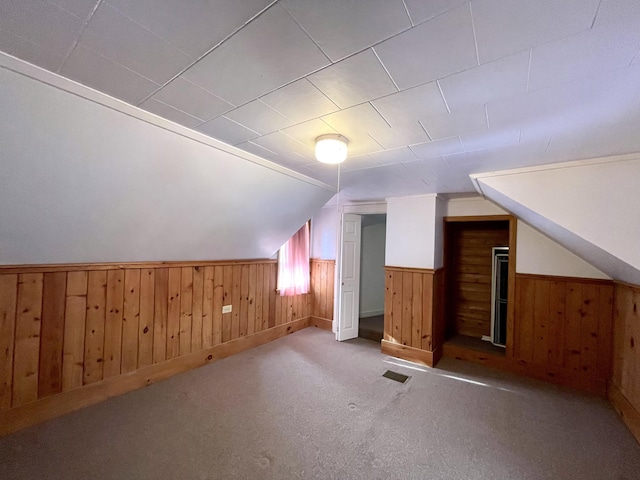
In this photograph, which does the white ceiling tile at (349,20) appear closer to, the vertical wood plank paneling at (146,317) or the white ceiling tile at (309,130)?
the white ceiling tile at (309,130)

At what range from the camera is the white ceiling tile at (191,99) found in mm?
1227

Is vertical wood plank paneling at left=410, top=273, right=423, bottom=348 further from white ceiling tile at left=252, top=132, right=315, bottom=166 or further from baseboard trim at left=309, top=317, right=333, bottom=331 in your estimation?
white ceiling tile at left=252, top=132, right=315, bottom=166

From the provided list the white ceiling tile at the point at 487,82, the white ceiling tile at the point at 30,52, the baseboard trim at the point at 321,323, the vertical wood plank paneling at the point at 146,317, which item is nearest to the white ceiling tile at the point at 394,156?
the white ceiling tile at the point at 487,82

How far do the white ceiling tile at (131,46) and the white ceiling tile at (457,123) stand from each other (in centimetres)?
129

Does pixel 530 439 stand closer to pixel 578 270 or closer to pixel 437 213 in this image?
pixel 578 270

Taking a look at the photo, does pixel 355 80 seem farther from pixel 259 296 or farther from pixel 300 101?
pixel 259 296

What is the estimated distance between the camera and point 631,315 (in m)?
2.33

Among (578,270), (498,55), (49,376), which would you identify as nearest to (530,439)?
(578,270)

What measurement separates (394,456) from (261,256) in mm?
2830

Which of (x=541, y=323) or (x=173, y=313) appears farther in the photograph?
(x=541, y=323)

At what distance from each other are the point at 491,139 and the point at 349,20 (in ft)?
4.42

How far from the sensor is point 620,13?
76 centimetres

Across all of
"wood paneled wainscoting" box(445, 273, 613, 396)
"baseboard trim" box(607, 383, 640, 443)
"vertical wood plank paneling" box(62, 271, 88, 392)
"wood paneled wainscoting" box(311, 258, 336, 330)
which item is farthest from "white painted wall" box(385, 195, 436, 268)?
"vertical wood plank paneling" box(62, 271, 88, 392)

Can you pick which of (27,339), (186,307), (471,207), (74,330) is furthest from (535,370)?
(27,339)
